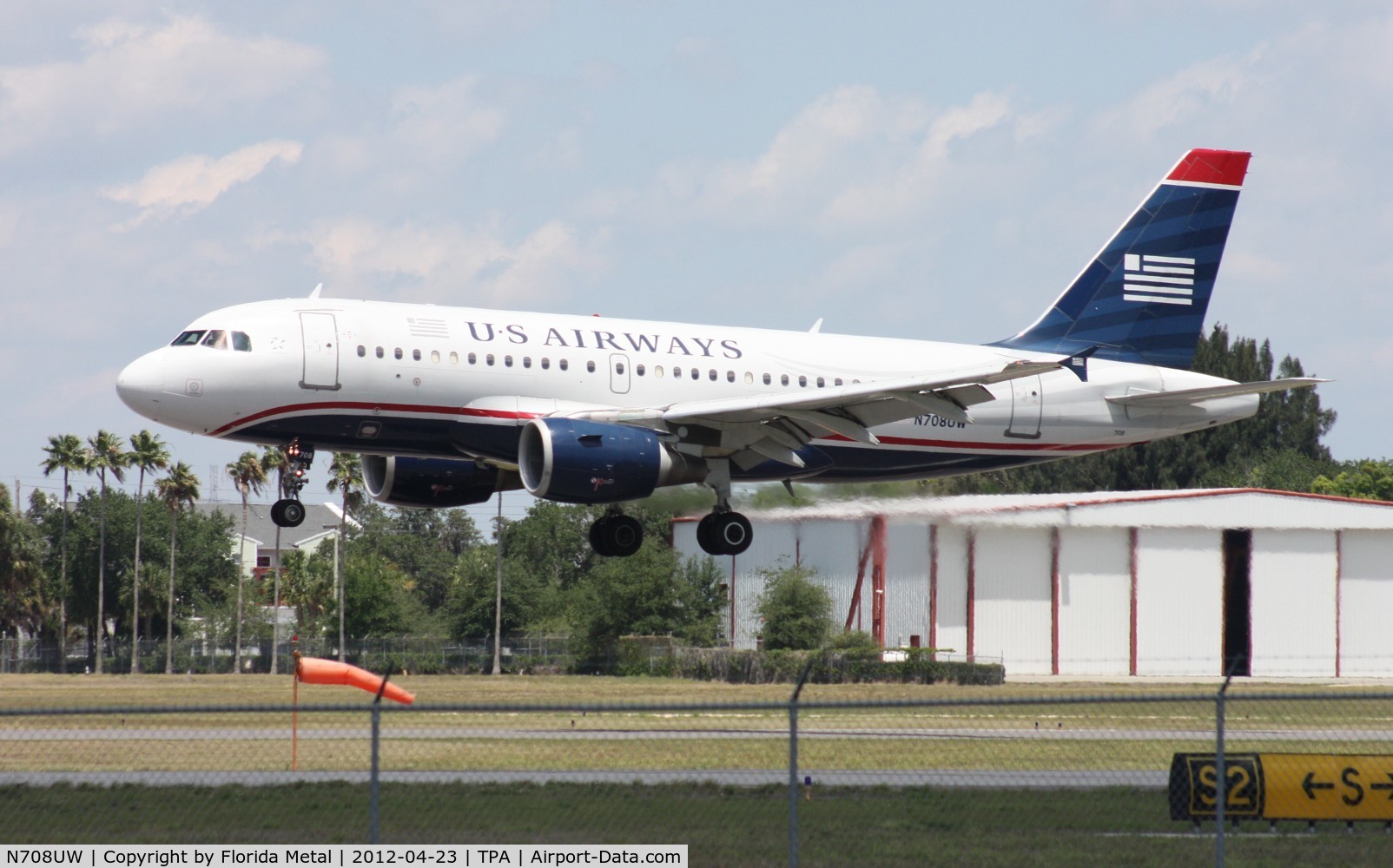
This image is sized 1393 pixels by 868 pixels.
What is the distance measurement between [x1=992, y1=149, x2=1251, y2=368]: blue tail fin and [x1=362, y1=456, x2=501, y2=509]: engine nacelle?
1182 centimetres

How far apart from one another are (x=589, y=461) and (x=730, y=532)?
5.01m

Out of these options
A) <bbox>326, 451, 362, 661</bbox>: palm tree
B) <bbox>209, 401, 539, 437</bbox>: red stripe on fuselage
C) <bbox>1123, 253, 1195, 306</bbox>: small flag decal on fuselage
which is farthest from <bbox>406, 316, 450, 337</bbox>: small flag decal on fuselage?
<bbox>326, 451, 362, 661</bbox>: palm tree

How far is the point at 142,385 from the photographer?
28531 mm

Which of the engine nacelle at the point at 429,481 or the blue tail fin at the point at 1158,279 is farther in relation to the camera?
the blue tail fin at the point at 1158,279

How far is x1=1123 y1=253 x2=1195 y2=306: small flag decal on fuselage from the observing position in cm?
3669

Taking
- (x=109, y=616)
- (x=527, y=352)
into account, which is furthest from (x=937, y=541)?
(x=109, y=616)

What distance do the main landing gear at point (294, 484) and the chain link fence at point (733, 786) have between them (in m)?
3.93

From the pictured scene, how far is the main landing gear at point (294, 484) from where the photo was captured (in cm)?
2980

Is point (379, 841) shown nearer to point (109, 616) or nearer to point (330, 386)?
point (330, 386)

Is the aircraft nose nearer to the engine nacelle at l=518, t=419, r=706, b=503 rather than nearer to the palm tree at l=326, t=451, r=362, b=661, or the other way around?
the engine nacelle at l=518, t=419, r=706, b=503

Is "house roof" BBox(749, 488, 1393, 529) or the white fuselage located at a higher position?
the white fuselage
